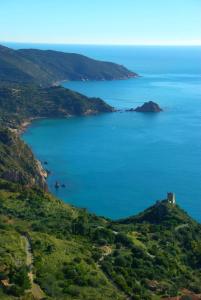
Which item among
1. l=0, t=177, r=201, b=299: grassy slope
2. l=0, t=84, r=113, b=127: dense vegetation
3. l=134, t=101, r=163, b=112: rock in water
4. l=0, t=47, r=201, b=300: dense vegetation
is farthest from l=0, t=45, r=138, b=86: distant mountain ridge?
l=0, t=177, r=201, b=299: grassy slope

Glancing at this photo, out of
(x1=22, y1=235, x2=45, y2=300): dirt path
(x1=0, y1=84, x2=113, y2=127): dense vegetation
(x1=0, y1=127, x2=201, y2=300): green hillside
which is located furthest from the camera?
(x1=0, y1=84, x2=113, y2=127): dense vegetation

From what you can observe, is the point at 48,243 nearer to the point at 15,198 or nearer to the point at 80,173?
the point at 15,198

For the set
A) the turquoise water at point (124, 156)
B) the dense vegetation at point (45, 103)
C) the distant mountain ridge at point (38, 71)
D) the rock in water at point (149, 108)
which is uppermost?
the distant mountain ridge at point (38, 71)

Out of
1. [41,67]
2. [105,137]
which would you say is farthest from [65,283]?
[41,67]

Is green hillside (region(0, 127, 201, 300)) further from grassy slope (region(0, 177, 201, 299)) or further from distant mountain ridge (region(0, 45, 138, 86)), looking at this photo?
distant mountain ridge (region(0, 45, 138, 86))

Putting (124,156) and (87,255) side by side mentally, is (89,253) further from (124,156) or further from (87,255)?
(124,156)

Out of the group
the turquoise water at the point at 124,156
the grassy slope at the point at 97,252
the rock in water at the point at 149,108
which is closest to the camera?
the grassy slope at the point at 97,252

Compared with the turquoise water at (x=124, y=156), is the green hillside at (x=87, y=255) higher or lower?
lower

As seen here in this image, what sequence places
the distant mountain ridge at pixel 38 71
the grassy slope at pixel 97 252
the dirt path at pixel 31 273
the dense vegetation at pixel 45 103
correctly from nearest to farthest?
the dirt path at pixel 31 273, the grassy slope at pixel 97 252, the dense vegetation at pixel 45 103, the distant mountain ridge at pixel 38 71

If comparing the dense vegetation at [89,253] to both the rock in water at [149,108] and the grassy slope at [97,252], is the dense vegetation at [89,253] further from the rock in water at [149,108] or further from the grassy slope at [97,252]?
the rock in water at [149,108]

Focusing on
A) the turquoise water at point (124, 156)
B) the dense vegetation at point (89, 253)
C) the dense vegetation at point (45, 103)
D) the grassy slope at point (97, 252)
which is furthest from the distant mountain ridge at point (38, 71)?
the grassy slope at point (97, 252)
